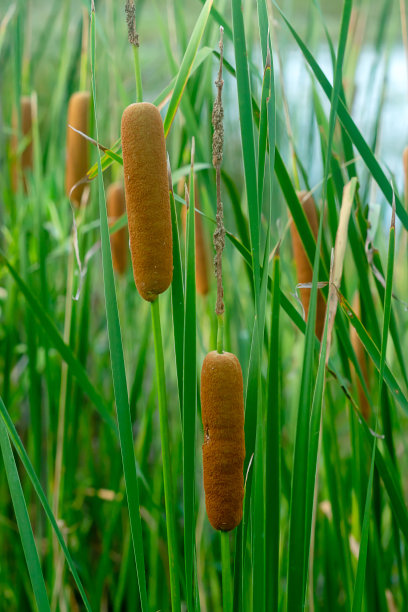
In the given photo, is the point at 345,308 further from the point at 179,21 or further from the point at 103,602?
the point at 103,602

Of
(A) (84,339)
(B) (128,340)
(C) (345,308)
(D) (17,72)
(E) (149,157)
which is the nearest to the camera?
(E) (149,157)

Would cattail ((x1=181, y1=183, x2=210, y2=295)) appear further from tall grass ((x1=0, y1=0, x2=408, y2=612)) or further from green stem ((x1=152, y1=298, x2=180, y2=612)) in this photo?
green stem ((x1=152, y1=298, x2=180, y2=612))

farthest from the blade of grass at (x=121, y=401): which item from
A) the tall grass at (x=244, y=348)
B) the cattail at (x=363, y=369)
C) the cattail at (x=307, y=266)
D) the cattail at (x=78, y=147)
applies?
the cattail at (x=78, y=147)

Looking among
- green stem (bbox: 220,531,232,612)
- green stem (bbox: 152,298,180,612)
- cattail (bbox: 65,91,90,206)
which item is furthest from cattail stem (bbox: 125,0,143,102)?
cattail (bbox: 65,91,90,206)

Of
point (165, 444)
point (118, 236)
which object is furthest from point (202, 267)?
point (165, 444)

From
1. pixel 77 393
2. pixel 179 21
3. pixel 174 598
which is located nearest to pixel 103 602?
pixel 77 393

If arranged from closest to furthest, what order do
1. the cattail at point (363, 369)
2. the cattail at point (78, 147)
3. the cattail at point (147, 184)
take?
the cattail at point (147, 184) < the cattail at point (363, 369) < the cattail at point (78, 147)

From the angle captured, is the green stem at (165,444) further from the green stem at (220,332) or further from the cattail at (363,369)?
the cattail at (363,369)
